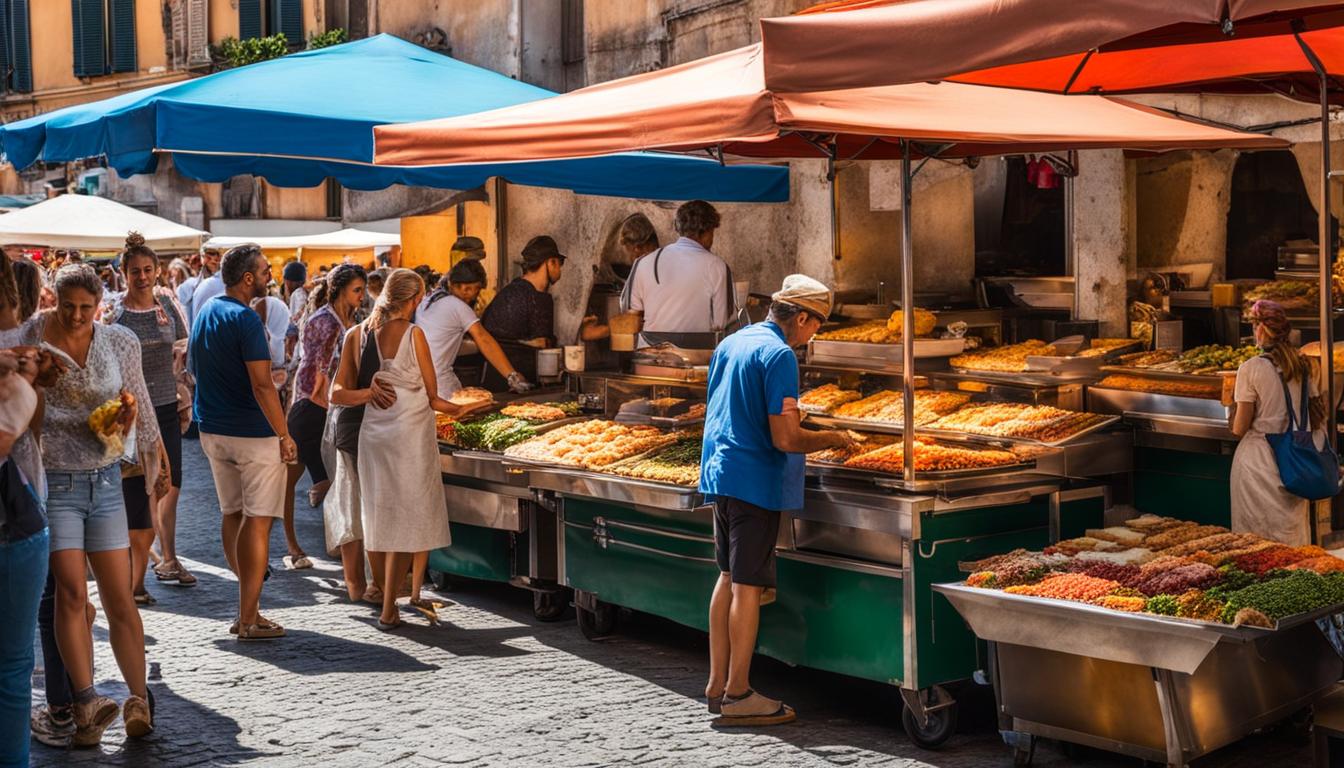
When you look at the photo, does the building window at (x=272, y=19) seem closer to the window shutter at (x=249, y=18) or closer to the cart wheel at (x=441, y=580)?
the window shutter at (x=249, y=18)

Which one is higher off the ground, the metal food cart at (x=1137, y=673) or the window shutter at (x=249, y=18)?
the window shutter at (x=249, y=18)

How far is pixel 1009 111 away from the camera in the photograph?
7.62 meters

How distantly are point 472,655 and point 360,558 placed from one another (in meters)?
1.66

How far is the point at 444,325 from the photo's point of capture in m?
9.88

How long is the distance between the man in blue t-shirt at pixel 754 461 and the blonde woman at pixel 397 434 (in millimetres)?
2261

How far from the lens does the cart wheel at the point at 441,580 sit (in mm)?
9914

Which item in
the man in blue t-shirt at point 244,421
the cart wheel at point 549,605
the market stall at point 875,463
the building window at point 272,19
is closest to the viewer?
the market stall at point 875,463

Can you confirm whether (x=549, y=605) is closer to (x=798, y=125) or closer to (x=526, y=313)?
(x=526, y=313)

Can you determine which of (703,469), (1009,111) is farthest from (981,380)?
(703,469)

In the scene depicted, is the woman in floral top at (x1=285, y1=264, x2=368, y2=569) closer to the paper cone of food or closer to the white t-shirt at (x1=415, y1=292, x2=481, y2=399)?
the white t-shirt at (x1=415, y1=292, x2=481, y2=399)

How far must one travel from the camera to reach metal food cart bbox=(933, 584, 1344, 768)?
18.3ft

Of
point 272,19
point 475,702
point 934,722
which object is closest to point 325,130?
point 475,702

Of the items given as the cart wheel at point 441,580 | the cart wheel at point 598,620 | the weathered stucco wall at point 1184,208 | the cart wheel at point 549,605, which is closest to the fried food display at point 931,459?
the cart wheel at point 598,620

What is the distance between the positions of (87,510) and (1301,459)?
502 cm
